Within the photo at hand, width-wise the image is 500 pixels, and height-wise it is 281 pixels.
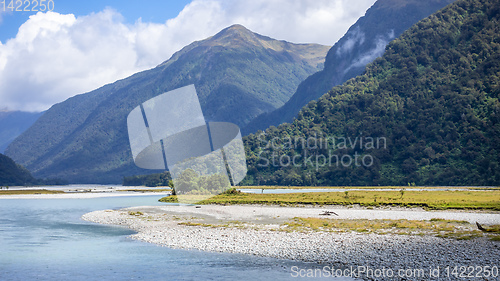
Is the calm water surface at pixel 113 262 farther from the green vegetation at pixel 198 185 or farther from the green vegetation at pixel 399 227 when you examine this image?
the green vegetation at pixel 198 185

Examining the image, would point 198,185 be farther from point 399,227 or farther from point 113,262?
point 113,262

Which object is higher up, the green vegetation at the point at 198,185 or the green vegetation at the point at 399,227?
the green vegetation at the point at 198,185

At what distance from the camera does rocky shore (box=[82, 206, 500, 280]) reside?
101ft

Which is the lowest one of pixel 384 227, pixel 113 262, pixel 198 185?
pixel 113 262

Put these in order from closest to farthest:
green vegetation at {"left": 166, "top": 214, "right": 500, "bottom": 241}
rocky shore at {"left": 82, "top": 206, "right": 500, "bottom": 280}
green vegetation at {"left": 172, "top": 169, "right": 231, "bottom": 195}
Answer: rocky shore at {"left": 82, "top": 206, "right": 500, "bottom": 280}
green vegetation at {"left": 166, "top": 214, "right": 500, "bottom": 241}
green vegetation at {"left": 172, "top": 169, "right": 231, "bottom": 195}

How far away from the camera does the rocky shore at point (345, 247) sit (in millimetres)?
30797

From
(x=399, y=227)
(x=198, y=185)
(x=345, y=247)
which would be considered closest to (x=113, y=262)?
(x=345, y=247)

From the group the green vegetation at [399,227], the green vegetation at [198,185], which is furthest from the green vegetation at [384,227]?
the green vegetation at [198,185]

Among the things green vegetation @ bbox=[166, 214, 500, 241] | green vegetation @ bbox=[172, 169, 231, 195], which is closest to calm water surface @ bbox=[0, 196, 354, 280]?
green vegetation @ bbox=[166, 214, 500, 241]

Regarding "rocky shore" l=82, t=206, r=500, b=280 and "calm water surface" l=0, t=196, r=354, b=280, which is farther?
"calm water surface" l=0, t=196, r=354, b=280

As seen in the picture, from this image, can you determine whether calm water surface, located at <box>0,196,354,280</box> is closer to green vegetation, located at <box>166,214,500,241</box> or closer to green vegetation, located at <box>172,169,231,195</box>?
green vegetation, located at <box>166,214,500,241</box>

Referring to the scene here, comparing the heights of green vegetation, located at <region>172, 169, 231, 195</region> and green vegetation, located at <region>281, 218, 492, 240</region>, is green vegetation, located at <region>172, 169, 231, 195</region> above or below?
above

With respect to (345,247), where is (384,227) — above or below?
above

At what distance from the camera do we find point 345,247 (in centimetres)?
3853
